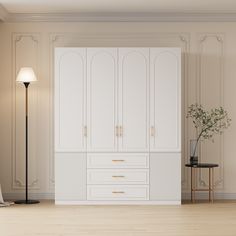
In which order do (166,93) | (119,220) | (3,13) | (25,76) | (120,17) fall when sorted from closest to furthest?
(119,220), (166,93), (25,76), (3,13), (120,17)

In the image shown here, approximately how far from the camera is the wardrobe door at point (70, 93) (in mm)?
7992

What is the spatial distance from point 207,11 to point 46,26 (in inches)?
83.2

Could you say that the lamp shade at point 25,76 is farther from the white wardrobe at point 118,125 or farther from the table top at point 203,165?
the table top at point 203,165

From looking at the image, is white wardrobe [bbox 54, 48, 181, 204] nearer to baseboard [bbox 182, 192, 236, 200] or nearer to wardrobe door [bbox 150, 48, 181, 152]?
wardrobe door [bbox 150, 48, 181, 152]

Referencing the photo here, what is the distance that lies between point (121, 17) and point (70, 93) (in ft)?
4.20

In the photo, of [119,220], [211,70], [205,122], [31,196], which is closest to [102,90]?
[205,122]

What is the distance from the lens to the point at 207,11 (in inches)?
326

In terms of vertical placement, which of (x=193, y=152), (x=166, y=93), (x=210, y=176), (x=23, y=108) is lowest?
(x=210, y=176)

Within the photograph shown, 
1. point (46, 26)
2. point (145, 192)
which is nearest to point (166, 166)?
point (145, 192)

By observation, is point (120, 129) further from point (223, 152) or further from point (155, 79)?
point (223, 152)

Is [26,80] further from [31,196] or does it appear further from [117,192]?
[117,192]

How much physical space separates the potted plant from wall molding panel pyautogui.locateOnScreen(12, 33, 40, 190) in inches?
81.0

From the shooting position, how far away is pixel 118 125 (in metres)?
8.00

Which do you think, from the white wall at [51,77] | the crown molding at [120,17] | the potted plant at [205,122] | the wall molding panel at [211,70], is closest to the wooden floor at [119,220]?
the white wall at [51,77]
